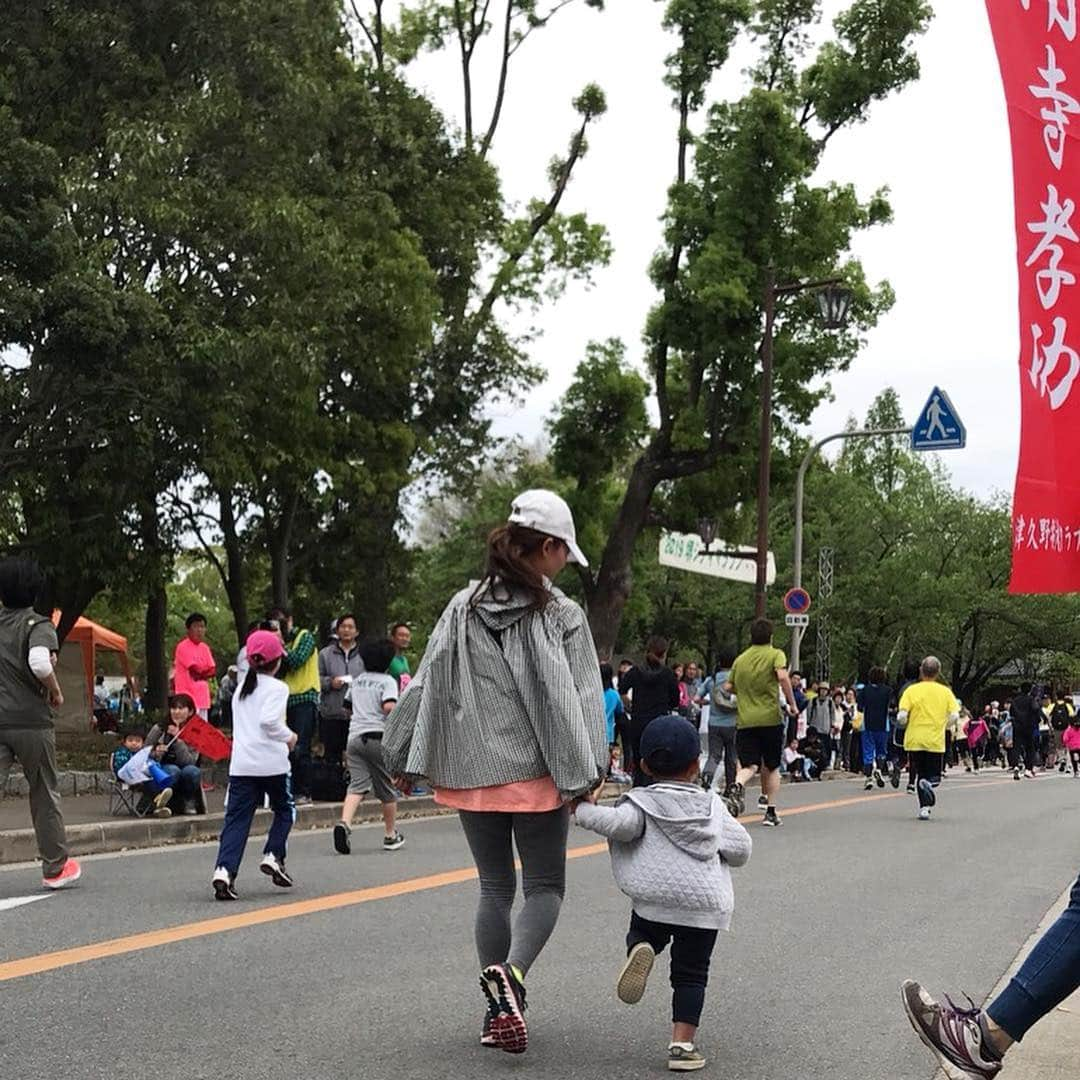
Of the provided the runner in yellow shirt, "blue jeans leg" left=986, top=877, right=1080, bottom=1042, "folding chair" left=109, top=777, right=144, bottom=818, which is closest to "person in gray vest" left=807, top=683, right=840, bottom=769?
the runner in yellow shirt

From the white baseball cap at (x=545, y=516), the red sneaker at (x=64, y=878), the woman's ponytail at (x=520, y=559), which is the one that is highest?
the white baseball cap at (x=545, y=516)

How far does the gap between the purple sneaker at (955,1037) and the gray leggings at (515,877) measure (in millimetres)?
1149

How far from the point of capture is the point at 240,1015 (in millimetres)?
5625

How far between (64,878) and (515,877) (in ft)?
15.6

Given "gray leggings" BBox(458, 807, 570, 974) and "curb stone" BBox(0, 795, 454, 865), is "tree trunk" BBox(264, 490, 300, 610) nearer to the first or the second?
"curb stone" BBox(0, 795, 454, 865)

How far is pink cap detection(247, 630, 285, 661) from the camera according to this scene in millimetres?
8688

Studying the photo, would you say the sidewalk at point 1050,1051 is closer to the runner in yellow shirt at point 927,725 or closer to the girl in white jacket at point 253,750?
the girl in white jacket at point 253,750

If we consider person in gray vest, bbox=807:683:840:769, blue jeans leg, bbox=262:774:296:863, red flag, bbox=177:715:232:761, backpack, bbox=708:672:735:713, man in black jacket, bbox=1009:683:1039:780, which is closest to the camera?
blue jeans leg, bbox=262:774:296:863

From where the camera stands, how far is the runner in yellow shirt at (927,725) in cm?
1582

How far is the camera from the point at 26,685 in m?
8.66

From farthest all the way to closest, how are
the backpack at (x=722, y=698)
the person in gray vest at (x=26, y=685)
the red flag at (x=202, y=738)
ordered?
the backpack at (x=722, y=698) < the red flag at (x=202, y=738) < the person in gray vest at (x=26, y=685)

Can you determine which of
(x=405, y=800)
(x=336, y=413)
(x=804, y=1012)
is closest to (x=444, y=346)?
(x=336, y=413)

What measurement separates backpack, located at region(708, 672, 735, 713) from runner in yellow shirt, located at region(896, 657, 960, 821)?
5.43 feet

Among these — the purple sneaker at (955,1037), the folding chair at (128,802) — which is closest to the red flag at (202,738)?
the folding chair at (128,802)
